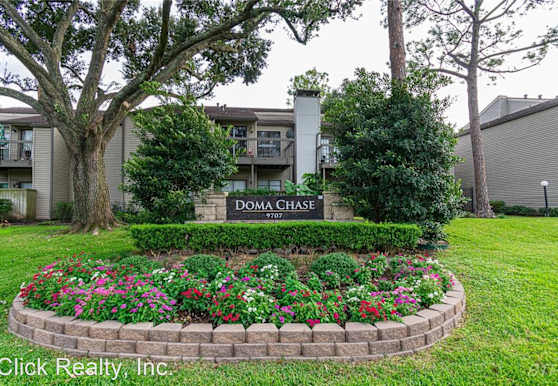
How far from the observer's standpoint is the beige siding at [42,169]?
1309 cm

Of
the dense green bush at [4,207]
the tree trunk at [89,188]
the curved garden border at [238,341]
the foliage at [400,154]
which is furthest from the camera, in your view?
the dense green bush at [4,207]

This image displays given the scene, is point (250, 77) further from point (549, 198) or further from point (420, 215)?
point (549, 198)

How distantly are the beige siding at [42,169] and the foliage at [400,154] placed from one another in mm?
14249

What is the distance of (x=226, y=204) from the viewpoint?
594 centimetres

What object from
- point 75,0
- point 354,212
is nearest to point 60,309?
point 354,212

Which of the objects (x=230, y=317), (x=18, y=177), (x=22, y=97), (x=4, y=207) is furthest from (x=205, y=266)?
(x=18, y=177)

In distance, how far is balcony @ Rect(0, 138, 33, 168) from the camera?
43.2 feet

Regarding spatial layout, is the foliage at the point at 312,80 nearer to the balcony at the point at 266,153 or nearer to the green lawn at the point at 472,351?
the balcony at the point at 266,153

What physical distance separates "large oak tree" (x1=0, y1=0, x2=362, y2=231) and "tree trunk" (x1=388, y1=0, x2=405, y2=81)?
1722mm

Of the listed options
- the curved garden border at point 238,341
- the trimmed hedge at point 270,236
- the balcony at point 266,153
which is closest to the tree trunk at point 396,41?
the trimmed hedge at point 270,236

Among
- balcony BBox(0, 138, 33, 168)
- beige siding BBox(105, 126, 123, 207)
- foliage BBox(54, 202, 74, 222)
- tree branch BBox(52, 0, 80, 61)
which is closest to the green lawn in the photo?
tree branch BBox(52, 0, 80, 61)

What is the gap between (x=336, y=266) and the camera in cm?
363

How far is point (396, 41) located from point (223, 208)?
5932 millimetres

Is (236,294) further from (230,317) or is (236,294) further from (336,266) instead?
(336,266)
